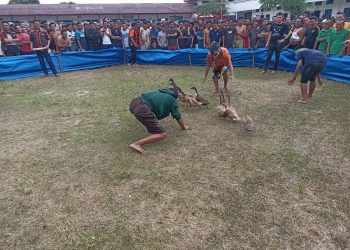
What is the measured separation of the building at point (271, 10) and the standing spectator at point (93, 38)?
92.0 ft

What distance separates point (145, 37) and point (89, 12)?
25.9 meters

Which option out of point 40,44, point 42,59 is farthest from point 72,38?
point 42,59

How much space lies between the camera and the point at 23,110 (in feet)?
25.4

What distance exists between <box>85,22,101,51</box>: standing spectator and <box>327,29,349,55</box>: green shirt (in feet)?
33.4

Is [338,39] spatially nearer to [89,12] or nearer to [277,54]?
[277,54]

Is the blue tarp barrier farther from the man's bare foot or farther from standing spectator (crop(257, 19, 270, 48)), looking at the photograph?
the man's bare foot

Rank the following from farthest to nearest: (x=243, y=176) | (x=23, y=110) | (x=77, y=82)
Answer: (x=77, y=82) → (x=23, y=110) → (x=243, y=176)

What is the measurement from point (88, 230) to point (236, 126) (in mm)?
3976

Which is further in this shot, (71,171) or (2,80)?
(2,80)

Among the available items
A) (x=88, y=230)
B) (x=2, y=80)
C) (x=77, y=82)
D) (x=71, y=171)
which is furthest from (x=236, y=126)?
(x=2, y=80)

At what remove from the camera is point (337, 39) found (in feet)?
32.5

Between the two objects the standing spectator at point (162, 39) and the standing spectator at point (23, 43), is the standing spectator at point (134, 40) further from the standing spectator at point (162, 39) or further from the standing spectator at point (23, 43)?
the standing spectator at point (23, 43)

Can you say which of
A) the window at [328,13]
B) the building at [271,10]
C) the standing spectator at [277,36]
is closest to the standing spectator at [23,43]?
the standing spectator at [277,36]

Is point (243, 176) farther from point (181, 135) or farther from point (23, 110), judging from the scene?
point (23, 110)
